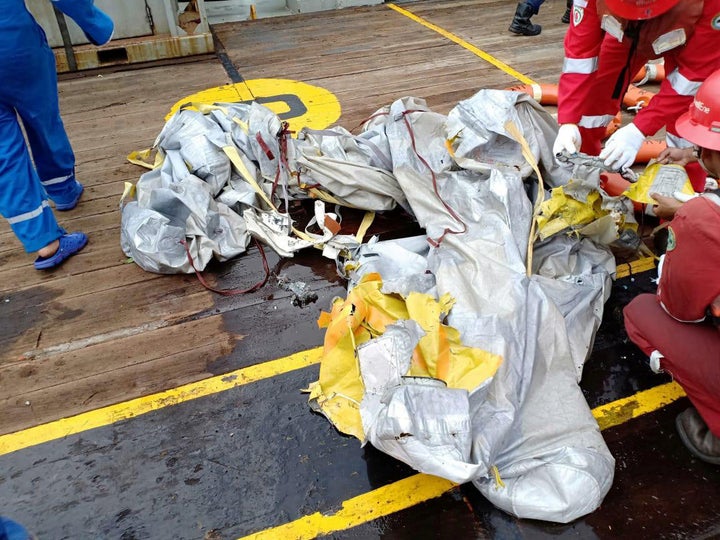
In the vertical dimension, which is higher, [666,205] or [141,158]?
[666,205]

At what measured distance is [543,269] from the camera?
9.18 ft

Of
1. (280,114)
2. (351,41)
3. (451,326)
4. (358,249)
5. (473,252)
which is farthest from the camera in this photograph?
(351,41)

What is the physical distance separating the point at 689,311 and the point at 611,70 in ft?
6.03

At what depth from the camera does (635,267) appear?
3.15 m

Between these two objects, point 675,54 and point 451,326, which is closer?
point 451,326

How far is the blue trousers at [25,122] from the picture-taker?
295 centimetres

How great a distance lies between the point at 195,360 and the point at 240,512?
870 mm

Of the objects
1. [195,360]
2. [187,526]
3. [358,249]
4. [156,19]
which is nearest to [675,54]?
[358,249]

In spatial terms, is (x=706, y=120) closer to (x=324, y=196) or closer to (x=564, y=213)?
(x=564, y=213)

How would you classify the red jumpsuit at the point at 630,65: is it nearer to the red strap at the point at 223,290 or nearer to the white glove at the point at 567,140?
the white glove at the point at 567,140

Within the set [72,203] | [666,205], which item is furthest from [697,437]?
[72,203]

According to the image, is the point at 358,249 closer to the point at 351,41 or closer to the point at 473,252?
the point at 473,252

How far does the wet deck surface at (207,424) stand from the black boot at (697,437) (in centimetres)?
5

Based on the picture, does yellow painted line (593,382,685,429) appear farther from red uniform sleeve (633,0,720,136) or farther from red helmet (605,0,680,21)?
red helmet (605,0,680,21)
